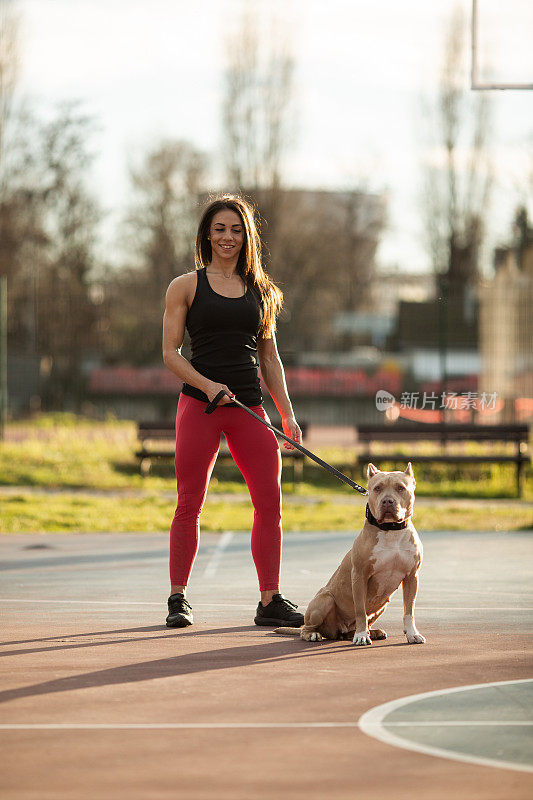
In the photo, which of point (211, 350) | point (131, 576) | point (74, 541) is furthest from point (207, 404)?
point (74, 541)

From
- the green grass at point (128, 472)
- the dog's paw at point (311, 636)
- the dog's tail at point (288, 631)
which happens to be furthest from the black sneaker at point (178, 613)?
the green grass at point (128, 472)

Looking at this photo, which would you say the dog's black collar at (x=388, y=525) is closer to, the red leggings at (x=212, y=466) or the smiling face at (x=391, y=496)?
the smiling face at (x=391, y=496)

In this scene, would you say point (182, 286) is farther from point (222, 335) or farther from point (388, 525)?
point (388, 525)

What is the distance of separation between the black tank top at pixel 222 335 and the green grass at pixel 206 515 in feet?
16.7

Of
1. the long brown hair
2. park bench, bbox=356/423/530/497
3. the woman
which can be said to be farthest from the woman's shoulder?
park bench, bbox=356/423/530/497

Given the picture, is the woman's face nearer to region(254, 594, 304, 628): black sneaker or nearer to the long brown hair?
the long brown hair

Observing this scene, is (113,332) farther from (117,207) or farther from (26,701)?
(26,701)

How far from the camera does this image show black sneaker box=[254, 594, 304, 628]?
6061 mm

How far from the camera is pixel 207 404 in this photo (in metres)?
5.98

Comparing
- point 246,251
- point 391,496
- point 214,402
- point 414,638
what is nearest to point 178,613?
point 214,402

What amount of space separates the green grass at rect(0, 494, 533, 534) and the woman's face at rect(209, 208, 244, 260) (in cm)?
527

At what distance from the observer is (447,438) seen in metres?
16.4

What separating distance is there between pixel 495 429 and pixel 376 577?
10634 mm

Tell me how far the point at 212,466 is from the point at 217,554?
3.41 metres
